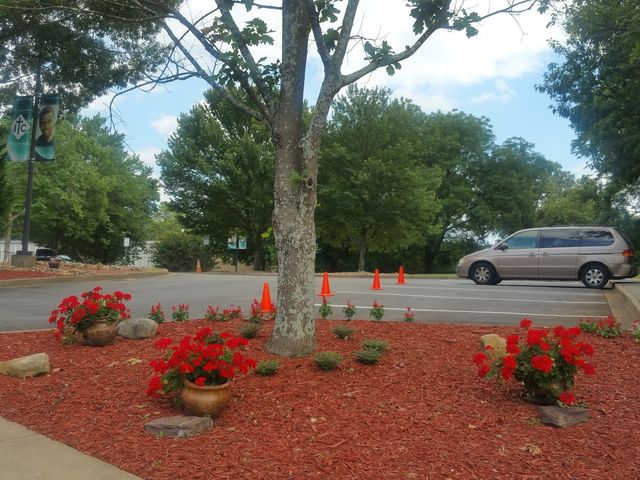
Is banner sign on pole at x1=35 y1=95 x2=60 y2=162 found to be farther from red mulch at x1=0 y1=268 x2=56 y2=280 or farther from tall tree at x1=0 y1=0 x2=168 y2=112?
red mulch at x1=0 y1=268 x2=56 y2=280

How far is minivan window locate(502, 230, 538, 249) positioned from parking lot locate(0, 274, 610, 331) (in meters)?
1.98

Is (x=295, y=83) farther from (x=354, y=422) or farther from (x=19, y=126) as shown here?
(x=19, y=126)

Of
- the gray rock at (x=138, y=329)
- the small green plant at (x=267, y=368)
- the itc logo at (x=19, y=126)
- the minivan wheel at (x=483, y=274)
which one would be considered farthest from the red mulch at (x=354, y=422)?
the itc logo at (x=19, y=126)

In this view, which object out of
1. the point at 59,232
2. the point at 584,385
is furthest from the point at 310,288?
the point at 59,232

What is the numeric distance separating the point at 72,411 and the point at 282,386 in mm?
1762

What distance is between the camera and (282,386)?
4.91 meters

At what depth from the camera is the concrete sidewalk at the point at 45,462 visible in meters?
3.45

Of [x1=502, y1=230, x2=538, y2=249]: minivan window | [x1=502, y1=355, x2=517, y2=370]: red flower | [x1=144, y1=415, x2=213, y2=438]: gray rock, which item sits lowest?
[x1=144, y1=415, x2=213, y2=438]: gray rock

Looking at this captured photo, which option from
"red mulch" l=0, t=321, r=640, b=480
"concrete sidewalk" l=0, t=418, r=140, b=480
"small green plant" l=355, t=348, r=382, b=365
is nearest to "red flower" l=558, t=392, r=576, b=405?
"red mulch" l=0, t=321, r=640, b=480

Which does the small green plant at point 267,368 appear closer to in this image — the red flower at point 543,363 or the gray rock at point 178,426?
the gray rock at point 178,426

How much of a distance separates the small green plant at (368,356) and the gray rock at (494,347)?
1.07m

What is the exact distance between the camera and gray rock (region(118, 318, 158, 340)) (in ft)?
23.4

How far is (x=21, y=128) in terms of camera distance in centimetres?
1869

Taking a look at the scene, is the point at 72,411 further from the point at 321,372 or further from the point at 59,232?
the point at 59,232
